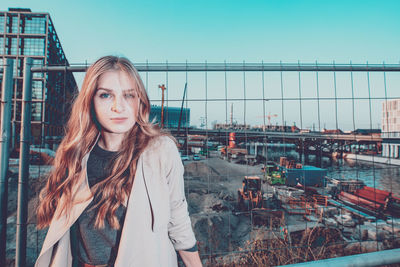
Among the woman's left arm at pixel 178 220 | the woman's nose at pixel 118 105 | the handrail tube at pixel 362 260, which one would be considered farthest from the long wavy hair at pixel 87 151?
the handrail tube at pixel 362 260

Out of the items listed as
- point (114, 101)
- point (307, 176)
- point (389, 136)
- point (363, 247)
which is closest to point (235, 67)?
point (114, 101)

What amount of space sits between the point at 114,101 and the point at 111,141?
0.87 ft

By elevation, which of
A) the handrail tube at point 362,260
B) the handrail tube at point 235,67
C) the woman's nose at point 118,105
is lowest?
the handrail tube at point 362,260

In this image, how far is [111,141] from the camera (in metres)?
1.31

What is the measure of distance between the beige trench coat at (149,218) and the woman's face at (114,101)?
0.24 metres

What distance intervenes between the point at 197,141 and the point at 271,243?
1879 mm

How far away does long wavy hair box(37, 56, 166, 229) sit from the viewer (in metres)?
1.12

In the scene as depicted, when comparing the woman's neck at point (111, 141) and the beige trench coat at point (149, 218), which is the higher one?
the woman's neck at point (111, 141)

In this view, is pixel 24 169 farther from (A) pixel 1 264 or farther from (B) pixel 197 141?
(B) pixel 197 141

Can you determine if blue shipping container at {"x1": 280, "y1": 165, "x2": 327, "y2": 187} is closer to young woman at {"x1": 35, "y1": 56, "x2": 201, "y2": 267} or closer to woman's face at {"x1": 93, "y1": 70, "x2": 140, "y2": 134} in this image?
young woman at {"x1": 35, "y1": 56, "x2": 201, "y2": 267}

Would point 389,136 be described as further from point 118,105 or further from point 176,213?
point 118,105

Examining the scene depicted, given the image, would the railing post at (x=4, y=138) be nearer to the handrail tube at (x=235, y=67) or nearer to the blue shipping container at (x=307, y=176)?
the handrail tube at (x=235, y=67)

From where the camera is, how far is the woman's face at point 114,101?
1.23 metres

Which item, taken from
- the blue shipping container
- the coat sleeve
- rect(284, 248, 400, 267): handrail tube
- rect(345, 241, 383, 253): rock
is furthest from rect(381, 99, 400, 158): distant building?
the blue shipping container
